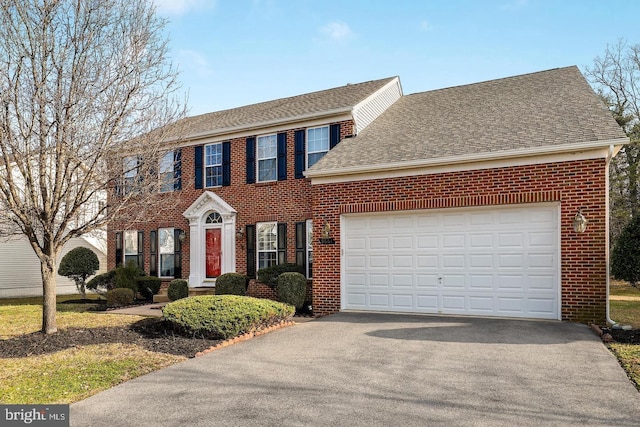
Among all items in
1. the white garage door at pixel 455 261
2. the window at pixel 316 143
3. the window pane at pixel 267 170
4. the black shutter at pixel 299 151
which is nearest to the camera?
the white garage door at pixel 455 261

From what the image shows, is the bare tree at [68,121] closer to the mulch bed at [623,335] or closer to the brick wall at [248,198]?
the brick wall at [248,198]

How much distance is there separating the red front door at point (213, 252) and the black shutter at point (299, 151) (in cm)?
367

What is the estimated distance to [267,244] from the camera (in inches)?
591

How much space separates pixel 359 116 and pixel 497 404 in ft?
34.9

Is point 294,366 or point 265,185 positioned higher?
point 265,185

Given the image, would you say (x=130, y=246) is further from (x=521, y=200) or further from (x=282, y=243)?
(x=521, y=200)

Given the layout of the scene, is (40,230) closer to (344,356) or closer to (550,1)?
(344,356)

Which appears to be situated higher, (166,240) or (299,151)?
(299,151)

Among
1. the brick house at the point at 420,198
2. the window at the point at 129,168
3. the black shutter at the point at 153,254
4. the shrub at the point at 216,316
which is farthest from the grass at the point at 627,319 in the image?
the black shutter at the point at 153,254

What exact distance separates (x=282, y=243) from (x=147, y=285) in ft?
17.2

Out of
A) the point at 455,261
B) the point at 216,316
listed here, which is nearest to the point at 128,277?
the point at 216,316

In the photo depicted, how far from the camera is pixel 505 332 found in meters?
8.45

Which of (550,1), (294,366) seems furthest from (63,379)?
(550,1)

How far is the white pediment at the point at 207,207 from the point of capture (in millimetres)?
15648
